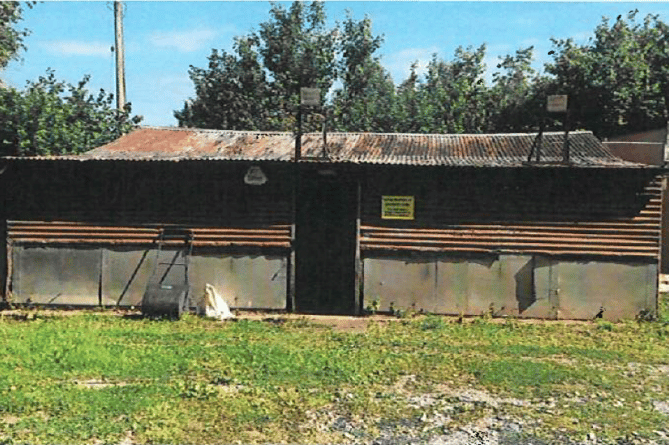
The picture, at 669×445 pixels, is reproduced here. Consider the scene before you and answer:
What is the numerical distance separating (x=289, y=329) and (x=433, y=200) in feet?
11.5

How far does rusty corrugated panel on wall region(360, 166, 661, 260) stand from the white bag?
272 cm

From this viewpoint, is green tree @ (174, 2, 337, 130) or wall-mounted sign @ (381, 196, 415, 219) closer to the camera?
wall-mounted sign @ (381, 196, 415, 219)

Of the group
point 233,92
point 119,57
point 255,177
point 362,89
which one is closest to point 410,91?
point 362,89

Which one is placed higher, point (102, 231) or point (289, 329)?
point (102, 231)

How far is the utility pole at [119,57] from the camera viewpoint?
70.3ft

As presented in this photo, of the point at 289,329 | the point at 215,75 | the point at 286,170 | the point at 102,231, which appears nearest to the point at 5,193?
the point at 102,231

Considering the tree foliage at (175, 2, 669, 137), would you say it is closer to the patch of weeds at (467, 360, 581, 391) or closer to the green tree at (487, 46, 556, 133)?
the green tree at (487, 46, 556, 133)

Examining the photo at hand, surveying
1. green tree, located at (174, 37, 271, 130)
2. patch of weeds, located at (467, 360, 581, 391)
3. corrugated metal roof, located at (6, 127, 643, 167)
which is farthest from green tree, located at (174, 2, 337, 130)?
patch of weeds, located at (467, 360, 581, 391)

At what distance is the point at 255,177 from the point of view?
37.5 ft

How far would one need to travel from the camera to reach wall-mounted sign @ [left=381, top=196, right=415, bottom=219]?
11.4 meters

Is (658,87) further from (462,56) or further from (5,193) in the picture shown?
(5,193)

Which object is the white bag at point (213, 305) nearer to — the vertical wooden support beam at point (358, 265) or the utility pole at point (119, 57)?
the vertical wooden support beam at point (358, 265)

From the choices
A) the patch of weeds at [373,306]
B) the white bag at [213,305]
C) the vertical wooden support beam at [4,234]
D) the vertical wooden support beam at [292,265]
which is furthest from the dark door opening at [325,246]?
the vertical wooden support beam at [4,234]

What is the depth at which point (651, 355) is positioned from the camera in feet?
28.6
